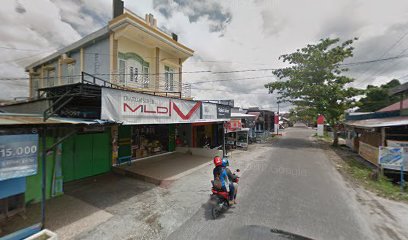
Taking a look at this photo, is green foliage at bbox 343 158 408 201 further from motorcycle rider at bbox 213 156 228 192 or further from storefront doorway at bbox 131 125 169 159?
storefront doorway at bbox 131 125 169 159

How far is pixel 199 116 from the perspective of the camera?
9.28 metres

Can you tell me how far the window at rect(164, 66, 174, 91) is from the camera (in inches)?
493

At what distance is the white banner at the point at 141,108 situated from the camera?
16.5ft

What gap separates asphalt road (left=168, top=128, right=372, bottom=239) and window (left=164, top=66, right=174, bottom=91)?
26.3ft

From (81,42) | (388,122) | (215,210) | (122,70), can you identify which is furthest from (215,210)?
(388,122)

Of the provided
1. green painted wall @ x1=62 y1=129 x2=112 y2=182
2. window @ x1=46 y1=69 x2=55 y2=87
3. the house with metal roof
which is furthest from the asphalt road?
window @ x1=46 y1=69 x2=55 y2=87

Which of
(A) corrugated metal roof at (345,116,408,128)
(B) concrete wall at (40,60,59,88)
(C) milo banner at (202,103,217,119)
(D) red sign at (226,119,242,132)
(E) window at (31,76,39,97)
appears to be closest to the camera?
(A) corrugated metal roof at (345,116,408,128)

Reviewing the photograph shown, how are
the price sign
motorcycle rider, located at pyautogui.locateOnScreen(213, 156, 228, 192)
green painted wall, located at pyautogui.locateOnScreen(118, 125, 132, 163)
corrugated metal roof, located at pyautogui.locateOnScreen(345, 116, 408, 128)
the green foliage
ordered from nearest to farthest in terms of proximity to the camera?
the price sign < motorcycle rider, located at pyautogui.locateOnScreen(213, 156, 228, 192) < the green foliage < corrugated metal roof, located at pyautogui.locateOnScreen(345, 116, 408, 128) < green painted wall, located at pyautogui.locateOnScreen(118, 125, 132, 163)

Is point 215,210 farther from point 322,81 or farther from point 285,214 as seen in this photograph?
point 322,81

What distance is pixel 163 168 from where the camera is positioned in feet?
29.8

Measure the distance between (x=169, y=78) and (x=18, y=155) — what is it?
10028mm

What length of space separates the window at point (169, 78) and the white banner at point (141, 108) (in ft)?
15.6

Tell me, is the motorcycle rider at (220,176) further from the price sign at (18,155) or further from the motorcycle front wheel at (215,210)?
the price sign at (18,155)

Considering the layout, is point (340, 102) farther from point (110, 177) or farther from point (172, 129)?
point (110, 177)
